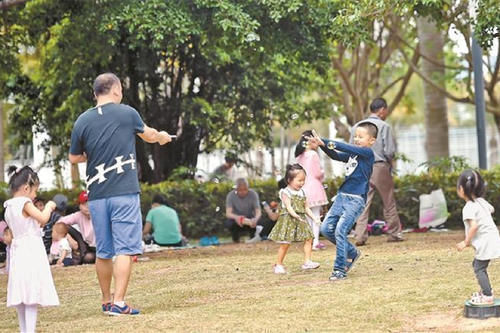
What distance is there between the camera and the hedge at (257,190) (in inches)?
744

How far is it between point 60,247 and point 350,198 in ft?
17.4

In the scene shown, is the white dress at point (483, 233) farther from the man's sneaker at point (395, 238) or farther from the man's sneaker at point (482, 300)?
the man's sneaker at point (395, 238)

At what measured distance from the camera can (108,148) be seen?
897cm

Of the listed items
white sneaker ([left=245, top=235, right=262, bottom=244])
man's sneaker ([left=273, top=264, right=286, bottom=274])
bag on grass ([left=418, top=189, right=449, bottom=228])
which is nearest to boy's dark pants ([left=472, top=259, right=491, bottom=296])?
man's sneaker ([left=273, top=264, right=286, bottom=274])

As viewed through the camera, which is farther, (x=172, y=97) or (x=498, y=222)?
(x=172, y=97)

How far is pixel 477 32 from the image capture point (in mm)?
14008

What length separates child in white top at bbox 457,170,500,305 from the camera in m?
7.81

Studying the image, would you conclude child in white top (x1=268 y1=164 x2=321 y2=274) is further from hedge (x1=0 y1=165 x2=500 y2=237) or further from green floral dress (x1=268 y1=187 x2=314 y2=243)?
hedge (x1=0 y1=165 x2=500 y2=237)

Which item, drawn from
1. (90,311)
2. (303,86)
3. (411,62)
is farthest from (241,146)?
(90,311)

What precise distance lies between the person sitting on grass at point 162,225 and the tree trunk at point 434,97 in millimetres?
8425

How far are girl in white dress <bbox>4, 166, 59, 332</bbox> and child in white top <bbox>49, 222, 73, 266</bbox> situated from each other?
6.39m

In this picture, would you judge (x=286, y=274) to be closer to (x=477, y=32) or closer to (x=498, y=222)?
(x=477, y=32)

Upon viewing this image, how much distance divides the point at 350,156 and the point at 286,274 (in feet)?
5.00

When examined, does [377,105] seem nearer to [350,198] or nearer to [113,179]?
[350,198]
